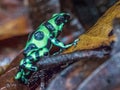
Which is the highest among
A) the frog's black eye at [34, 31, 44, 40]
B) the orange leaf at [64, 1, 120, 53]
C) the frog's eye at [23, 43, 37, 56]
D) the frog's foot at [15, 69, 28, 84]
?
the frog's black eye at [34, 31, 44, 40]

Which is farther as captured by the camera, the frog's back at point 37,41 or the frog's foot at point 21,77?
the frog's back at point 37,41

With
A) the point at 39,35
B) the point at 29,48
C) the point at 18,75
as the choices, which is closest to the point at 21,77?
the point at 18,75

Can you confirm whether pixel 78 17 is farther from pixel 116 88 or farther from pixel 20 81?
pixel 116 88

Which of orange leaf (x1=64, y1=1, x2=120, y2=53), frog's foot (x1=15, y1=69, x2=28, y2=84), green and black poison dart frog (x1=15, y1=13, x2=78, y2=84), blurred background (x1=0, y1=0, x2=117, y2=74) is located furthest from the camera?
blurred background (x1=0, y1=0, x2=117, y2=74)

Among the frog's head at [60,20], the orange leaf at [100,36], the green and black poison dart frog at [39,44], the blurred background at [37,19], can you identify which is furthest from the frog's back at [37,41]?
the orange leaf at [100,36]

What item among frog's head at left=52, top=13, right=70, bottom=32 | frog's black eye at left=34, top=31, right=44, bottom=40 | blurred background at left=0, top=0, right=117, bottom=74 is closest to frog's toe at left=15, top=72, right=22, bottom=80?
frog's black eye at left=34, top=31, right=44, bottom=40

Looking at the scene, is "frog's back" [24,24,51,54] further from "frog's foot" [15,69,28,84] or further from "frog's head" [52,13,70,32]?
"frog's foot" [15,69,28,84]

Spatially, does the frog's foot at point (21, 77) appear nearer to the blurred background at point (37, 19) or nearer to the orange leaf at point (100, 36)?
the orange leaf at point (100, 36)

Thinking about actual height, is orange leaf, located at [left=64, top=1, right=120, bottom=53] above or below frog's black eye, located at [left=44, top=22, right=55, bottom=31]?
below
